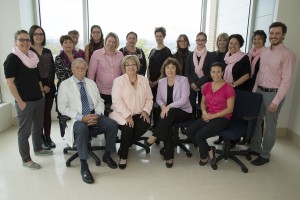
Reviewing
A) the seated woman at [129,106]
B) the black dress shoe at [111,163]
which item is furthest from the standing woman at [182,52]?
the black dress shoe at [111,163]

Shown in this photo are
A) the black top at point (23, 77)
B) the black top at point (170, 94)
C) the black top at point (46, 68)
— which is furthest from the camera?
the black top at point (170, 94)

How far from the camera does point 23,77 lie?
265 centimetres

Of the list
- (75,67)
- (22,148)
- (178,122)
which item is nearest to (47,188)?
(22,148)

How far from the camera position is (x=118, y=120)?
9.86 feet

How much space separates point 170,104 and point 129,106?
1.81ft

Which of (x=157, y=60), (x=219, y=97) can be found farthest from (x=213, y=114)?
(x=157, y=60)

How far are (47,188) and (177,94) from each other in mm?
1917

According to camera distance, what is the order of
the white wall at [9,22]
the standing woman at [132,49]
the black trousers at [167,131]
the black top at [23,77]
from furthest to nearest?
the white wall at [9,22]
the standing woman at [132,49]
the black trousers at [167,131]
the black top at [23,77]

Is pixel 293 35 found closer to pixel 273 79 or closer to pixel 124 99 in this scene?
pixel 273 79

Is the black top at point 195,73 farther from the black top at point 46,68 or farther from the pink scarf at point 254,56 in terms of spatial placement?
the black top at point 46,68

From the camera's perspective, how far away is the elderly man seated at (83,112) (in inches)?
108

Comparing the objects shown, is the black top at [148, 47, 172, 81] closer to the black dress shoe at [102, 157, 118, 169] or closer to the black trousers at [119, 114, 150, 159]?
the black trousers at [119, 114, 150, 159]

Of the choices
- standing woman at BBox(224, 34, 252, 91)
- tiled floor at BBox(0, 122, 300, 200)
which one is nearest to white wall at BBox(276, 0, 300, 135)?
tiled floor at BBox(0, 122, 300, 200)

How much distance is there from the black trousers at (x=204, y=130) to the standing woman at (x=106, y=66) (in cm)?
125
